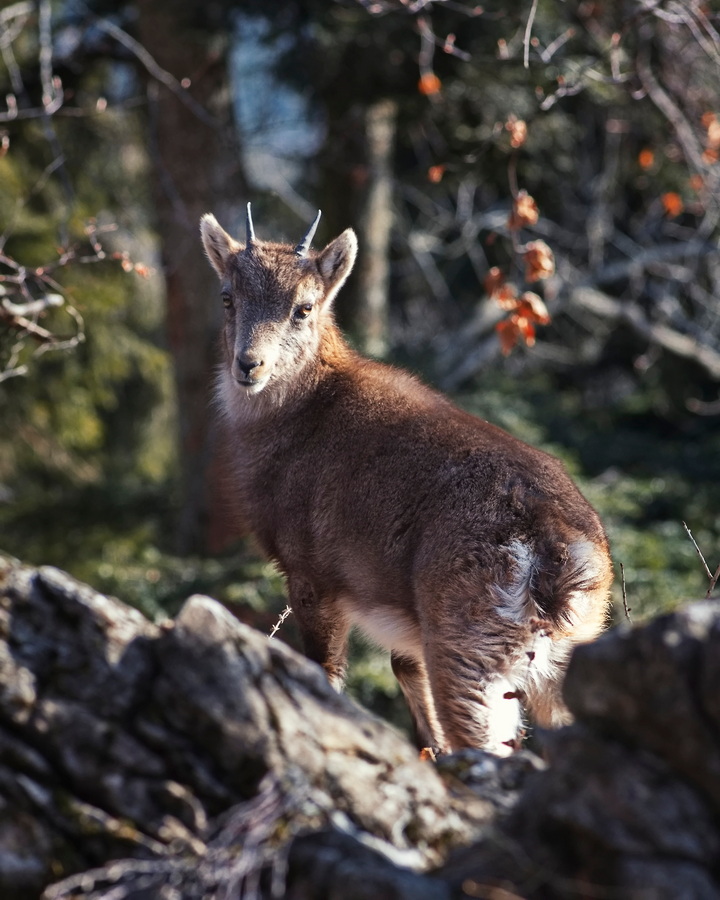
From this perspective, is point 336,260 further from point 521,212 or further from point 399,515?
point 399,515

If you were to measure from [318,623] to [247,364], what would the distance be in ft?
4.48

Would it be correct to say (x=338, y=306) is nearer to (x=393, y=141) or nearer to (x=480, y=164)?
(x=393, y=141)

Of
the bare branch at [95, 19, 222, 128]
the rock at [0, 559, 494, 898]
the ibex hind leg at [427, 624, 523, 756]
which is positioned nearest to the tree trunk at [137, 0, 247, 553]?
the bare branch at [95, 19, 222, 128]

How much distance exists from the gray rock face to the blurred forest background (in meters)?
4.30

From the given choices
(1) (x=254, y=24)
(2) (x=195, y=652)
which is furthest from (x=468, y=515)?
(1) (x=254, y=24)

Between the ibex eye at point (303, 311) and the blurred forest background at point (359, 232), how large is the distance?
1816 mm

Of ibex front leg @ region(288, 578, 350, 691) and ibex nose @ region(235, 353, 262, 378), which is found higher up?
ibex nose @ region(235, 353, 262, 378)

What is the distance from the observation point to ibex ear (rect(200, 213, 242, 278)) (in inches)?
253

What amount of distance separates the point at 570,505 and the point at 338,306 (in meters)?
9.55

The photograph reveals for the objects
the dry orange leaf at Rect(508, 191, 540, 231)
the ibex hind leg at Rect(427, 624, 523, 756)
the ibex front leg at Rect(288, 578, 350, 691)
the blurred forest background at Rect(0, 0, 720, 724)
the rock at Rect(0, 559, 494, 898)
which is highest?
the rock at Rect(0, 559, 494, 898)

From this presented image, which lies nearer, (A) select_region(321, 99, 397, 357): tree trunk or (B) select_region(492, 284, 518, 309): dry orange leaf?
(B) select_region(492, 284, 518, 309): dry orange leaf

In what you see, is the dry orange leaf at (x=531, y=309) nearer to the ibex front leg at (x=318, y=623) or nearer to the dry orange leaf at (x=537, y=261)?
the dry orange leaf at (x=537, y=261)

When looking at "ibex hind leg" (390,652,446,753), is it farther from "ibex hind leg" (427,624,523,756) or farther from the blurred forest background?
the blurred forest background

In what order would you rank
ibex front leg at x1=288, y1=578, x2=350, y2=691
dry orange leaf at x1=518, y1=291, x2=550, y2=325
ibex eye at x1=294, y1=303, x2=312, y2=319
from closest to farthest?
ibex front leg at x1=288, y1=578, x2=350, y2=691 → ibex eye at x1=294, y1=303, x2=312, y2=319 → dry orange leaf at x1=518, y1=291, x2=550, y2=325
